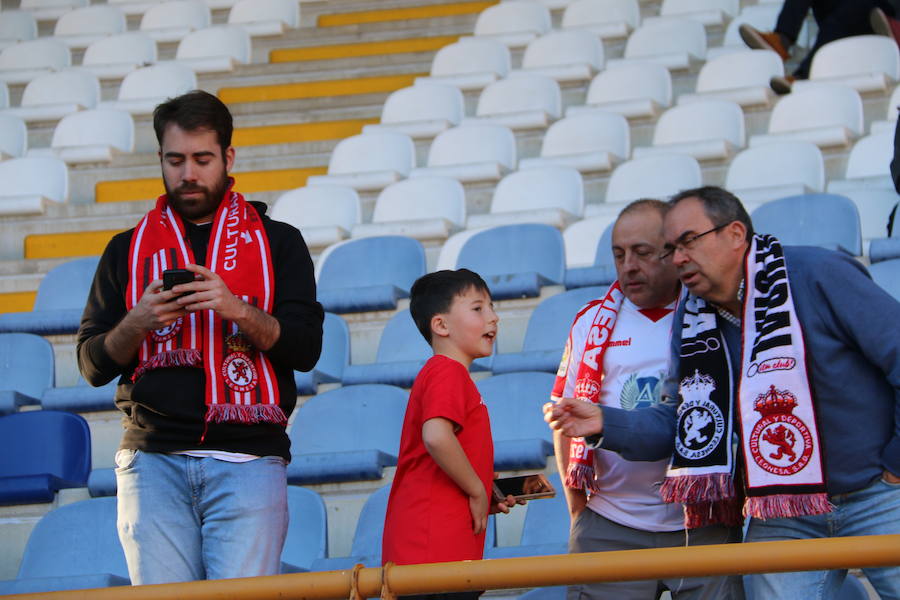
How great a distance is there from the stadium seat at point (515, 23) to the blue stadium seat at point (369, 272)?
297 cm

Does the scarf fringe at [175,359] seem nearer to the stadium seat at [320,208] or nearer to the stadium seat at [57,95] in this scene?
the stadium seat at [320,208]

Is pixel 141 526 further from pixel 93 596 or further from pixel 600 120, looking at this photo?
pixel 600 120

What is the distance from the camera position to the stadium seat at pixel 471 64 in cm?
726

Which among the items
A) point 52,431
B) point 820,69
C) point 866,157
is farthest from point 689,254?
point 820,69

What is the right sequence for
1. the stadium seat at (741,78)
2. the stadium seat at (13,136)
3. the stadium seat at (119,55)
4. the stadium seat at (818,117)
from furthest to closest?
the stadium seat at (119,55), the stadium seat at (13,136), the stadium seat at (741,78), the stadium seat at (818,117)

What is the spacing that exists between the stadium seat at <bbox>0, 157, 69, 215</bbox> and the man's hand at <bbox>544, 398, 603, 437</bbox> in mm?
4562

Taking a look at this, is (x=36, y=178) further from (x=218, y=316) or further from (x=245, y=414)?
(x=245, y=414)

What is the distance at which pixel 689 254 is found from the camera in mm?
2443

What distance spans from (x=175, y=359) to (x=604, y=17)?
19.1ft

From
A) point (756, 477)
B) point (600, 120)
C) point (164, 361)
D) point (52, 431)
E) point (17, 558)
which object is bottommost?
point (17, 558)

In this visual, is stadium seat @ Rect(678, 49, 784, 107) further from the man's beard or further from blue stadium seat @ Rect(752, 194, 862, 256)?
the man's beard

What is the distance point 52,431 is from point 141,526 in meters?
1.91

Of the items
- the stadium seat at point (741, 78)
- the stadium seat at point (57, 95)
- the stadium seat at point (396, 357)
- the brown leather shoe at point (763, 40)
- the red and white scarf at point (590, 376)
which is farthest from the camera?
the stadium seat at point (57, 95)

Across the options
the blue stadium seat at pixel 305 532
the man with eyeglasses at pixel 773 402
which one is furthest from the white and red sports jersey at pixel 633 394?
the blue stadium seat at pixel 305 532
